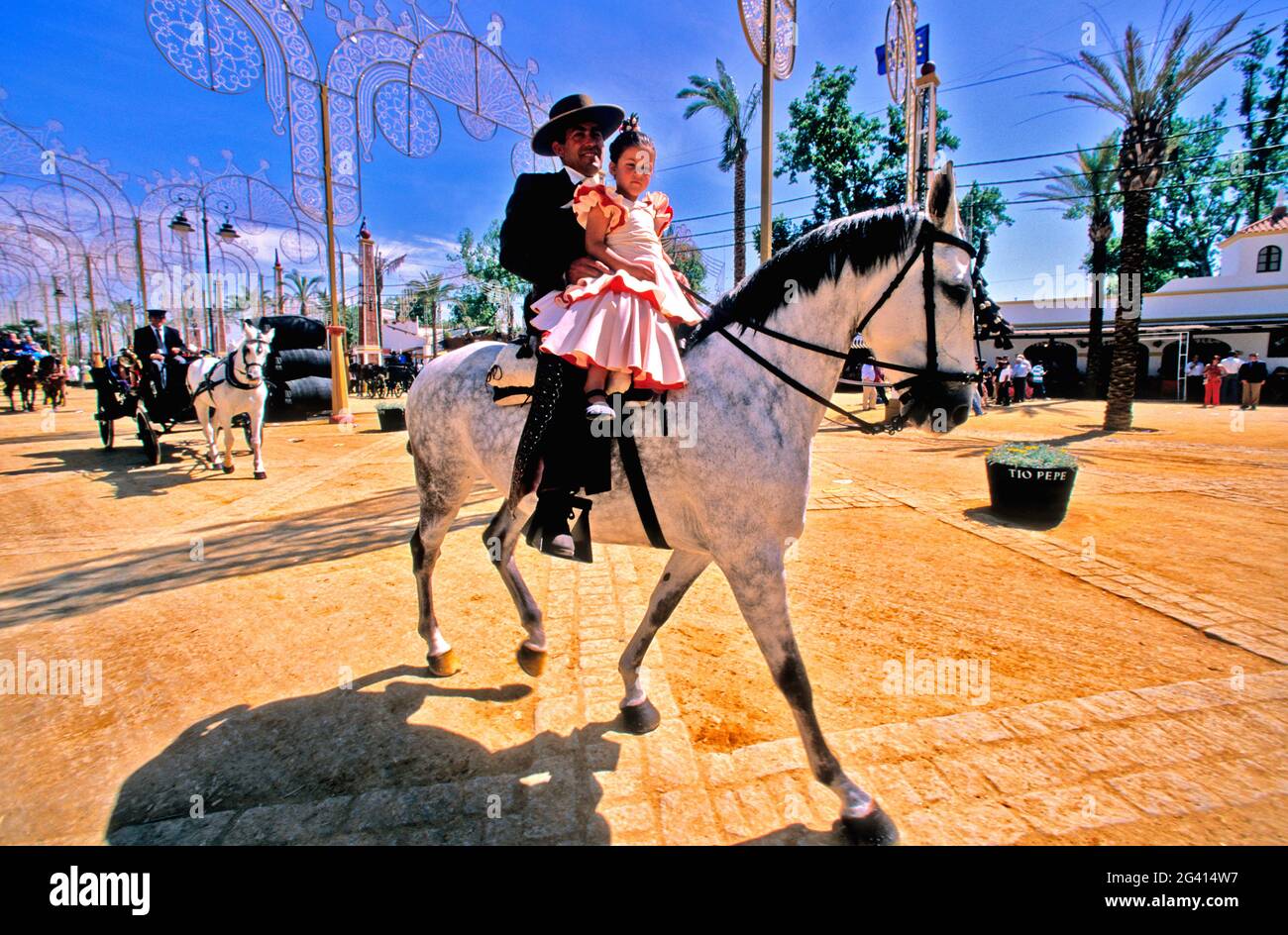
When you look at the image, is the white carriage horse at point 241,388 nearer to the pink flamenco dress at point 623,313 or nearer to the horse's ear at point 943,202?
the pink flamenco dress at point 623,313

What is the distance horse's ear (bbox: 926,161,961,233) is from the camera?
2350mm

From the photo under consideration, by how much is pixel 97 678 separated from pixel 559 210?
3.93 meters

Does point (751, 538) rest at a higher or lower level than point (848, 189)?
lower

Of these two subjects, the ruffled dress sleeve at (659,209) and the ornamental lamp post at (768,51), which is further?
the ornamental lamp post at (768,51)

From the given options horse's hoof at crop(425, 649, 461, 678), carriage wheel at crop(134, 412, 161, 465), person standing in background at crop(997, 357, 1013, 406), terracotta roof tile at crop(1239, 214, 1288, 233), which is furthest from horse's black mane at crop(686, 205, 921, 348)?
terracotta roof tile at crop(1239, 214, 1288, 233)

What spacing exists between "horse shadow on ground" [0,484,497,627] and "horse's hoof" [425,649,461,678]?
2067 millimetres

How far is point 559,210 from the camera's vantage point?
2654mm

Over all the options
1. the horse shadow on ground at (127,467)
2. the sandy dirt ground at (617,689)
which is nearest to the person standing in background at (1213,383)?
the sandy dirt ground at (617,689)

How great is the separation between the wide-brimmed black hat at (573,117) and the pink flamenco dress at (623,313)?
0.54m

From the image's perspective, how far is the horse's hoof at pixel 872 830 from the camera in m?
2.23

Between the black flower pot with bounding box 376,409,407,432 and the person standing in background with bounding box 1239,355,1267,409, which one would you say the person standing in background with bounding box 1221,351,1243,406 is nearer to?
the person standing in background with bounding box 1239,355,1267,409

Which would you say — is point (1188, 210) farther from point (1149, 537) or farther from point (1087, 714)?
point (1087, 714)

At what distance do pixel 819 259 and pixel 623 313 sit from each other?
894 mm
